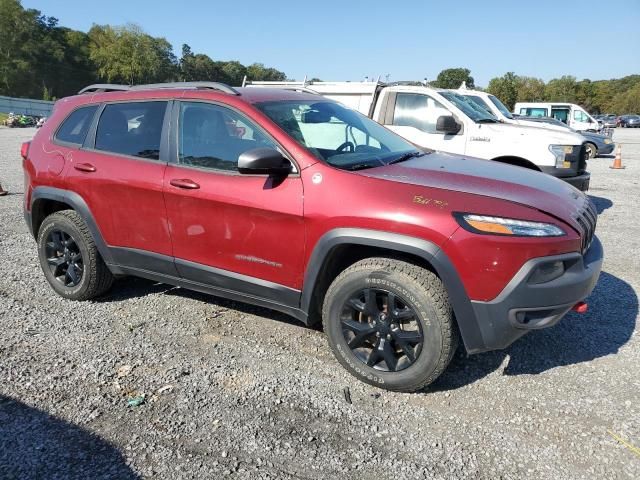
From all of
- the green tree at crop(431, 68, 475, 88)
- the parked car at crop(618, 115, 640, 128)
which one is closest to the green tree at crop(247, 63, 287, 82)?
the green tree at crop(431, 68, 475, 88)

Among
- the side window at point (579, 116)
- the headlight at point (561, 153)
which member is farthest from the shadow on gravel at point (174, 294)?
the side window at point (579, 116)

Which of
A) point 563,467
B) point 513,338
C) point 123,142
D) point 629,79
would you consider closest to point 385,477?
point 563,467

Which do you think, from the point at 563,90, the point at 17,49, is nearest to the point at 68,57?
the point at 17,49

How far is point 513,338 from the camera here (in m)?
2.74

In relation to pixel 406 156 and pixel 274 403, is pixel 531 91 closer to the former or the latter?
pixel 406 156

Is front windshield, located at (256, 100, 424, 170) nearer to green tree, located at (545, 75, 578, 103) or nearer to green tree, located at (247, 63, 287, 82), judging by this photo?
green tree, located at (545, 75, 578, 103)

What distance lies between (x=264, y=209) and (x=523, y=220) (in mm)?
1544

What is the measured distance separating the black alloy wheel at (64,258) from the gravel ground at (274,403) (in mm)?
257

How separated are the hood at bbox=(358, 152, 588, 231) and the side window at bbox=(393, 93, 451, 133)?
4.23 meters

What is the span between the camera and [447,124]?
7258mm

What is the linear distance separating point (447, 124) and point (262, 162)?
5.00 meters

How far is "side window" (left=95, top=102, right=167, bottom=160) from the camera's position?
373 cm

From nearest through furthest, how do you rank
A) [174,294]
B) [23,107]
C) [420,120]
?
[174,294]
[420,120]
[23,107]

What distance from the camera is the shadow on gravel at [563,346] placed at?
325 cm
